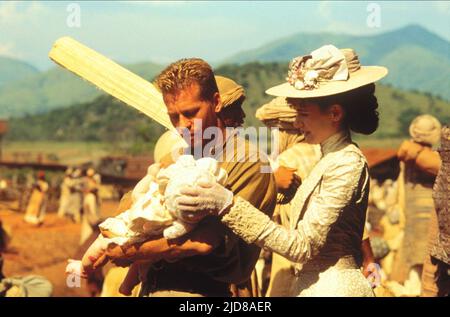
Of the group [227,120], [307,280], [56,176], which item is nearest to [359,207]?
[307,280]

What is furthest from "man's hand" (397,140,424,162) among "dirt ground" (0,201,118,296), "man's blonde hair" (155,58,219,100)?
"dirt ground" (0,201,118,296)

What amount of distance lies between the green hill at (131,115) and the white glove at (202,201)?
6794cm

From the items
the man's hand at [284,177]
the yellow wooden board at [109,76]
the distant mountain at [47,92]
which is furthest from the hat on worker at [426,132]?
the distant mountain at [47,92]

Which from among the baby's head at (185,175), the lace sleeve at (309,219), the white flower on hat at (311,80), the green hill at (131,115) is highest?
the white flower on hat at (311,80)

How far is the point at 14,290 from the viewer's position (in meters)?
9.18

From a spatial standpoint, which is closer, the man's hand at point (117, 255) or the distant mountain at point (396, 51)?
the man's hand at point (117, 255)

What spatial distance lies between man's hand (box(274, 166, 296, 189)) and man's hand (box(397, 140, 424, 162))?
3.19m

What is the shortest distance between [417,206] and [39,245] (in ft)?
78.0

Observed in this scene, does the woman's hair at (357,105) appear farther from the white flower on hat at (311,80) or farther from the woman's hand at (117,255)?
the woman's hand at (117,255)

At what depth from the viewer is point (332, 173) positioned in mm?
4336

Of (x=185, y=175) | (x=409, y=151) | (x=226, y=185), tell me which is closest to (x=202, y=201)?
(x=185, y=175)

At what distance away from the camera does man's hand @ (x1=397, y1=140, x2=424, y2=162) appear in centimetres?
862

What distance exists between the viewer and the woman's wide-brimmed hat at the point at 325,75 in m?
4.37

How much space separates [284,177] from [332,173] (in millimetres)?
1238
